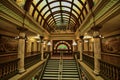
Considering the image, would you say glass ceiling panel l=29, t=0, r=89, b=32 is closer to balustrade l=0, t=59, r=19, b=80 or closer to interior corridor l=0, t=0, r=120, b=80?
interior corridor l=0, t=0, r=120, b=80

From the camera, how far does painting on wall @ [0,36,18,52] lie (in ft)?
31.5

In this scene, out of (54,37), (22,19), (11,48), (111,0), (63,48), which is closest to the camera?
(111,0)

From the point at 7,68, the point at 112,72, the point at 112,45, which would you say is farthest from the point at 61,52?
the point at 112,72

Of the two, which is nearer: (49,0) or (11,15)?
(11,15)

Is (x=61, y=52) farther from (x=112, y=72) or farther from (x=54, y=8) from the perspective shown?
(x=112, y=72)

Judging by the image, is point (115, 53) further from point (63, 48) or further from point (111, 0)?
point (63, 48)

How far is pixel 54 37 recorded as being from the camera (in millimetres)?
19141

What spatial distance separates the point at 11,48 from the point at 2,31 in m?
2.36

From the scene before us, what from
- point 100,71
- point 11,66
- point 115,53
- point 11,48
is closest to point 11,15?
point 11,66

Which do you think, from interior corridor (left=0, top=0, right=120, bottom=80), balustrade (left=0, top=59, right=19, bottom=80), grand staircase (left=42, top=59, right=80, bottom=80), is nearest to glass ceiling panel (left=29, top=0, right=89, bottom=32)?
interior corridor (left=0, top=0, right=120, bottom=80)

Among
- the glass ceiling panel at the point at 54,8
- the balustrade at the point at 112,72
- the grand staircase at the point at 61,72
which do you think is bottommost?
the grand staircase at the point at 61,72

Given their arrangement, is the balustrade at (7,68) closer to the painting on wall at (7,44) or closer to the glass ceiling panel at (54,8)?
the painting on wall at (7,44)

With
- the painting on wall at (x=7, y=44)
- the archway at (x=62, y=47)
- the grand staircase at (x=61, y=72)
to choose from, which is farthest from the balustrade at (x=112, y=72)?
the archway at (x=62, y=47)

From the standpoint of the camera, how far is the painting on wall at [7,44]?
9609mm
